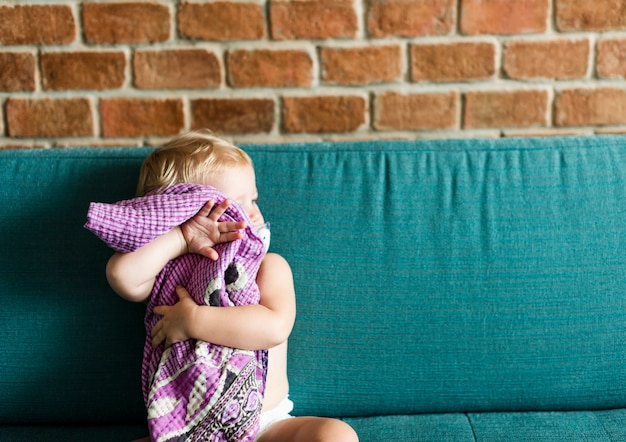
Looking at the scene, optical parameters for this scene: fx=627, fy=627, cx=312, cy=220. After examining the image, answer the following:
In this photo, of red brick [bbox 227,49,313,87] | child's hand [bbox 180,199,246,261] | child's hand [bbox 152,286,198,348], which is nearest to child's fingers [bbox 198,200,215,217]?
child's hand [bbox 180,199,246,261]

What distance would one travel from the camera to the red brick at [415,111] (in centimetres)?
163

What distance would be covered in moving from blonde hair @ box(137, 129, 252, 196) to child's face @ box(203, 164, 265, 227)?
13mm

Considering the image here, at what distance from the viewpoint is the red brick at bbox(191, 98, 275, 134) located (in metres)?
1.64

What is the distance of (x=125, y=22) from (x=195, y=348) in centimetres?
91

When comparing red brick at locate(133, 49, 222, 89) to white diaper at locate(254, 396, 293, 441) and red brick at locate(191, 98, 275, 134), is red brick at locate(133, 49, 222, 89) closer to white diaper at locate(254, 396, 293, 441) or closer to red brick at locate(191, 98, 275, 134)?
red brick at locate(191, 98, 275, 134)

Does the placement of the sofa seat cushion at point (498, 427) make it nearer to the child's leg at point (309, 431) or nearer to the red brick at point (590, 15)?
the child's leg at point (309, 431)

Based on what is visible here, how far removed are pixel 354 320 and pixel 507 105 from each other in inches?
28.4

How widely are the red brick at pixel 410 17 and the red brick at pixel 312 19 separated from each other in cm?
5

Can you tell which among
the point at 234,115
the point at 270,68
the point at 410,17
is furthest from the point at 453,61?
the point at 234,115

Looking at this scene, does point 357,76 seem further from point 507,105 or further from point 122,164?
point 122,164

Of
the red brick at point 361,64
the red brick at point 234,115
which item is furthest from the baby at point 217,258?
the red brick at point 361,64

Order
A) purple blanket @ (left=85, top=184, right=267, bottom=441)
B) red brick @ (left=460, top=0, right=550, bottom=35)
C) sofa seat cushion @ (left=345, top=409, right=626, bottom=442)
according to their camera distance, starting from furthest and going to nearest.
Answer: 1. red brick @ (left=460, top=0, right=550, bottom=35)
2. sofa seat cushion @ (left=345, top=409, right=626, bottom=442)
3. purple blanket @ (left=85, top=184, right=267, bottom=441)

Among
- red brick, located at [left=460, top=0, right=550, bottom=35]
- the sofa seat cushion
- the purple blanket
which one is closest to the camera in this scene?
the purple blanket

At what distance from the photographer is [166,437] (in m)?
1.12
